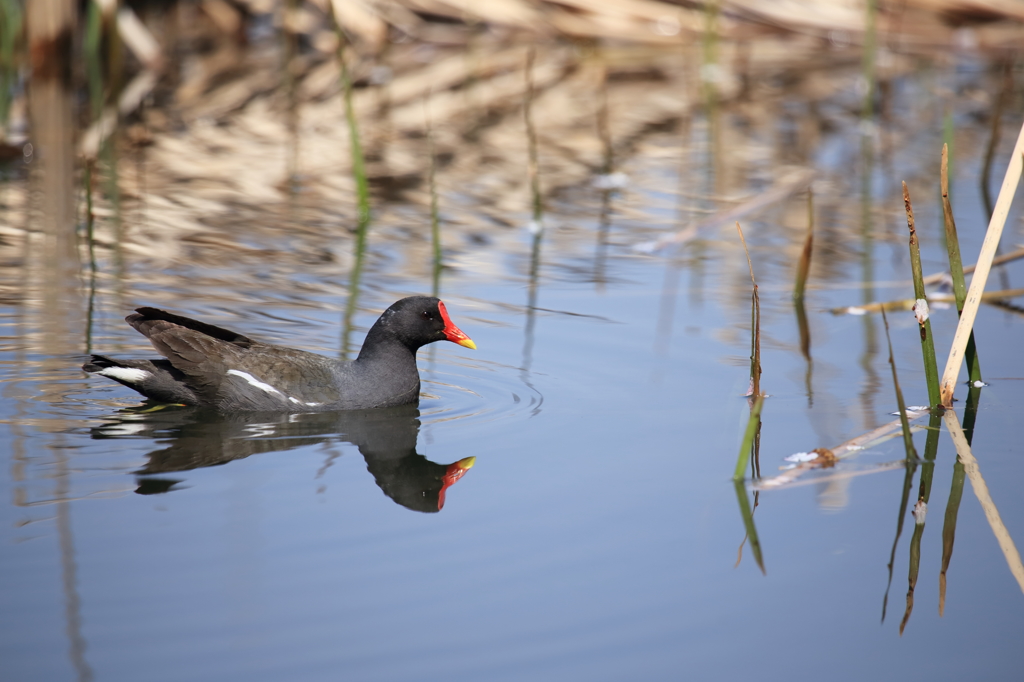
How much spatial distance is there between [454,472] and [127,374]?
1488mm

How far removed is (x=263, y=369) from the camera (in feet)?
15.5

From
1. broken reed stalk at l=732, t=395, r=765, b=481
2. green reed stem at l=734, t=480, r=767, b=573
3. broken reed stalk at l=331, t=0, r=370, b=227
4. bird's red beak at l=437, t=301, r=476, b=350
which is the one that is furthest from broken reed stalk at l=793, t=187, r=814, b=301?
broken reed stalk at l=331, t=0, r=370, b=227

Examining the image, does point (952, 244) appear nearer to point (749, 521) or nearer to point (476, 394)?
point (749, 521)

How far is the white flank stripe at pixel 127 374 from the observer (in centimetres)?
466

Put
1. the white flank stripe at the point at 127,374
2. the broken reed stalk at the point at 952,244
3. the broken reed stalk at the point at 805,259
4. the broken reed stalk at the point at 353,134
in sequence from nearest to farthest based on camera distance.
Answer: the broken reed stalk at the point at 952,244
the white flank stripe at the point at 127,374
the broken reed stalk at the point at 805,259
the broken reed stalk at the point at 353,134

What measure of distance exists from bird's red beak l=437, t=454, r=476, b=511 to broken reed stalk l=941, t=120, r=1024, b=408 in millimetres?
1839

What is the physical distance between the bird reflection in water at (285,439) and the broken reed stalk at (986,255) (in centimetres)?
185

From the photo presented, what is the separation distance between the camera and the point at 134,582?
3.16 m

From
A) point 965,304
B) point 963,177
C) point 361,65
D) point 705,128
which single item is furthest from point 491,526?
point 361,65

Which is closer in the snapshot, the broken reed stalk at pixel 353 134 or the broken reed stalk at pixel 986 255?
the broken reed stalk at pixel 986 255

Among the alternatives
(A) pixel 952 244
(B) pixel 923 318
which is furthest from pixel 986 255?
(B) pixel 923 318

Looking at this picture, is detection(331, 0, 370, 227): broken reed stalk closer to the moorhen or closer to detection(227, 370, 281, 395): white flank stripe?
the moorhen

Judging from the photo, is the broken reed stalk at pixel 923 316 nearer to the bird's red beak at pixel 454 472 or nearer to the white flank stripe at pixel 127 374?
the bird's red beak at pixel 454 472

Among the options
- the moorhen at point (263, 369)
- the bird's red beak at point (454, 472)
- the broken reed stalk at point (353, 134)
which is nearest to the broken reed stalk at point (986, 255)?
the bird's red beak at point (454, 472)
